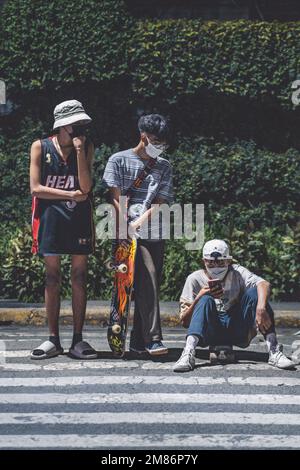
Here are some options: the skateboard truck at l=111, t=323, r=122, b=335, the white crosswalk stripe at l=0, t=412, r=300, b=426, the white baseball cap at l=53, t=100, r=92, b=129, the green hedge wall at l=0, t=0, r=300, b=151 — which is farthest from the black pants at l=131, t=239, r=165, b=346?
the green hedge wall at l=0, t=0, r=300, b=151

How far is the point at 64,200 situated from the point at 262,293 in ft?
5.38

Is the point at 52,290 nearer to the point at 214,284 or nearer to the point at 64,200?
the point at 64,200

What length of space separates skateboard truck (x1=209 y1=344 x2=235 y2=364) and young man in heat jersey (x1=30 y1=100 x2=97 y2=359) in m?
1.03

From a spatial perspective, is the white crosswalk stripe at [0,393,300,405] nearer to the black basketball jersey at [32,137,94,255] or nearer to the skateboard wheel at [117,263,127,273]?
the skateboard wheel at [117,263,127,273]

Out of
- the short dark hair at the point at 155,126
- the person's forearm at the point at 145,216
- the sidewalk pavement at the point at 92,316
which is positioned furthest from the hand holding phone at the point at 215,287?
the sidewalk pavement at the point at 92,316

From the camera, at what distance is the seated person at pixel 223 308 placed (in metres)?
8.82

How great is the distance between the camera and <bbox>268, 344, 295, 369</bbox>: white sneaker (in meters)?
9.02

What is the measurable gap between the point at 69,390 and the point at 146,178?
1773mm

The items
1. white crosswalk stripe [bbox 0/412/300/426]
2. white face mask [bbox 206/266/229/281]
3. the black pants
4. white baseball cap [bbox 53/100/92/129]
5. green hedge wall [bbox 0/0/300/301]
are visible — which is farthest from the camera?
green hedge wall [bbox 0/0/300/301]

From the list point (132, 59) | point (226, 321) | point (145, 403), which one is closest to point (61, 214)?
point (226, 321)

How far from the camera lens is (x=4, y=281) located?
44.0 feet

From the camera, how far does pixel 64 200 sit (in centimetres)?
911
